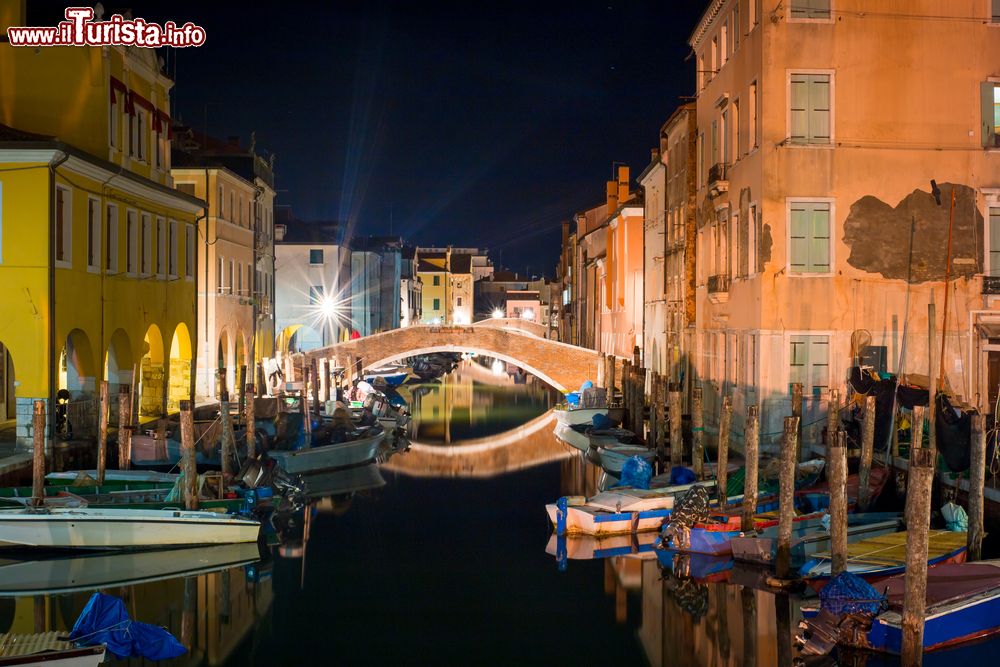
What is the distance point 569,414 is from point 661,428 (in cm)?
865

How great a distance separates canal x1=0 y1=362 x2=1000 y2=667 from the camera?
1193 centimetres

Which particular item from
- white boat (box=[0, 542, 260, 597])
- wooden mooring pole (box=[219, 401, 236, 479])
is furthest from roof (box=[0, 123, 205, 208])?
white boat (box=[0, 542, 260, 597])

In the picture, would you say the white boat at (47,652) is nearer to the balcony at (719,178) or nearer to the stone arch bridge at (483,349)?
the balcony at (719,178)

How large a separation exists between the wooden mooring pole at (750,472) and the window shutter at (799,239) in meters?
5.89

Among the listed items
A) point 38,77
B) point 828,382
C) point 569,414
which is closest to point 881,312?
point 828,382

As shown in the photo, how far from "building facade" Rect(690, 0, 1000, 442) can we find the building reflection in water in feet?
33.3

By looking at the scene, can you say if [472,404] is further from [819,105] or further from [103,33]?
[103,33]

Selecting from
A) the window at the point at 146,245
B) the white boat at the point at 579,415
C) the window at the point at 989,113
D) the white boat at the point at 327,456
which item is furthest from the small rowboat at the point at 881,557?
the white boat at the point at 579,415

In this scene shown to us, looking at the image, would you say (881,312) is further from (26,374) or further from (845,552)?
(26,374)

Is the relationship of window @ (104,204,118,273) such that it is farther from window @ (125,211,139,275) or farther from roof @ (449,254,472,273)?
roof @ (449,254,472,273)

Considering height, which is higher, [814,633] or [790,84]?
[790,84]

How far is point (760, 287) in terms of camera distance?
20.5m

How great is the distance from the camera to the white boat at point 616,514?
16.8 meters

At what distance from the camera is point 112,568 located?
14.5 metres
